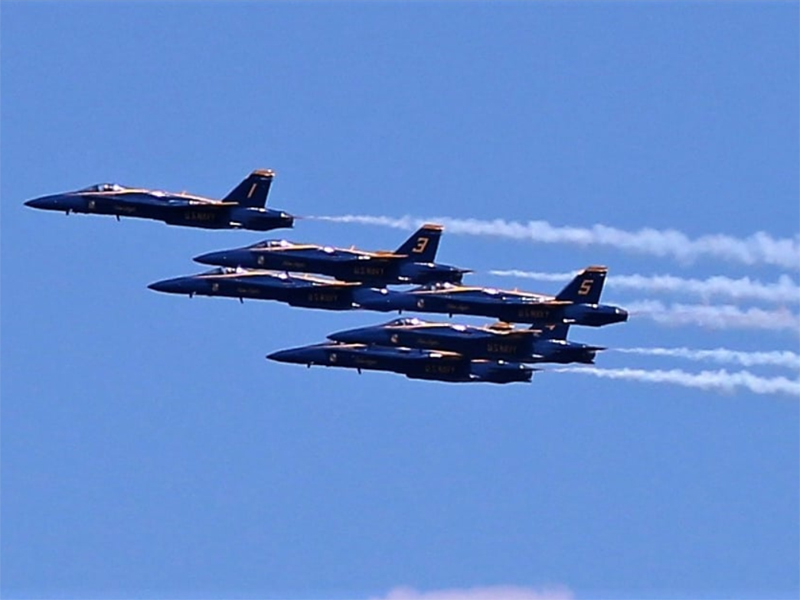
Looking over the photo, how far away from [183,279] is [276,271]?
15.1 feet

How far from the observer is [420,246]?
377 ft

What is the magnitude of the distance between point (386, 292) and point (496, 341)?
6.00 metres

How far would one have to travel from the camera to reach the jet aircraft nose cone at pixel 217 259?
387 ft

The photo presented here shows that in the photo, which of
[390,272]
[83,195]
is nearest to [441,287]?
[390,272]

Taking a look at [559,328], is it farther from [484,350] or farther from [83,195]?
[83,195]

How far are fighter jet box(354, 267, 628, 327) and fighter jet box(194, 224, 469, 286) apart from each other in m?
1.34

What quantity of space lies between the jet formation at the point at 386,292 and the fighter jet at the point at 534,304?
0.04m

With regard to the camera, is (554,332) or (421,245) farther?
(554,332)

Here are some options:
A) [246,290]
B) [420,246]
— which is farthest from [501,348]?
[246,290]

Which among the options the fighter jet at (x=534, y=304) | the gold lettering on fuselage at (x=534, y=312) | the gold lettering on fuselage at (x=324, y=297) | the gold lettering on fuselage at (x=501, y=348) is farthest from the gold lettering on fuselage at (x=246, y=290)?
the gold lettering on fuselage at (x=534, y=312)

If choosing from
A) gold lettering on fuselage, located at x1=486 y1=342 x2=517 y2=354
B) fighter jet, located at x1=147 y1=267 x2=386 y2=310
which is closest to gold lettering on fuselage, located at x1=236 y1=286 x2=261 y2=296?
fighter jet, located at x1=147 y1=267 x2=386 y2=310

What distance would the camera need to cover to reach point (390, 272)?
114062 mm

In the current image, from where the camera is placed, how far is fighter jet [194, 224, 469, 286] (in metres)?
113

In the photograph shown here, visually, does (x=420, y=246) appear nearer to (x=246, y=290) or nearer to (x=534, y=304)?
(x=534, y=304)
